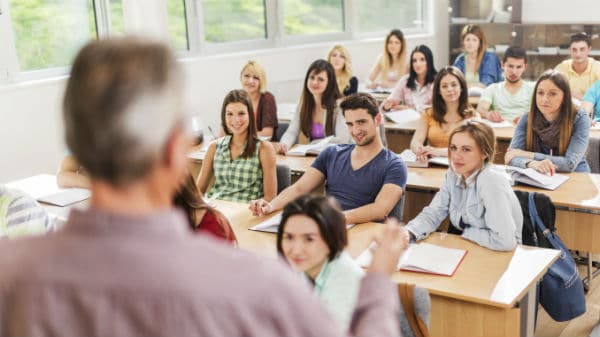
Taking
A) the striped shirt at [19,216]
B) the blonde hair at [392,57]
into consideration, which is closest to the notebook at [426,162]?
the striped shirt at [19,216]

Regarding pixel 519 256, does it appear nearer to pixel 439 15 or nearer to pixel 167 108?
pixel 167 108

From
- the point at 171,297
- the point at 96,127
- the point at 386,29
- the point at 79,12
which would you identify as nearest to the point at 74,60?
the point at 96,127

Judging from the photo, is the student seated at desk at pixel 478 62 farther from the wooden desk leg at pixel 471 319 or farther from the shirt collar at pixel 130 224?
the shirt collar at pixel 130 224

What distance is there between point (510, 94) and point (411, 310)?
145 inches

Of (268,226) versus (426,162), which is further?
(426,162)

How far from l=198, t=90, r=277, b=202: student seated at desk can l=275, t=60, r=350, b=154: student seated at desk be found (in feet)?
3.52

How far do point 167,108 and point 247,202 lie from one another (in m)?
3.12

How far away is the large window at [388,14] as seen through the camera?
8.40 metres

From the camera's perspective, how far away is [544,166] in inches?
155

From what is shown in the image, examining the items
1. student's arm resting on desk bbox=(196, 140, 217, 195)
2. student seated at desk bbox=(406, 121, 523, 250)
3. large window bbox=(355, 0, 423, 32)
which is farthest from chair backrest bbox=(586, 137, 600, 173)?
large window bbox=(355, 0, 423, 32)

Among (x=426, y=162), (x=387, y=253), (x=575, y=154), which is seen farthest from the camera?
(x=426, y=162)

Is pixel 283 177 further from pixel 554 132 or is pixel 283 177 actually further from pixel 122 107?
pixel 122 107

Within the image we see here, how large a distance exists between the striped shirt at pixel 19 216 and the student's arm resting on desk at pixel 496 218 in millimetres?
1690

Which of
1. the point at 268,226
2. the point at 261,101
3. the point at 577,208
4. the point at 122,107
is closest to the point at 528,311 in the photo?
the point at 577,208
